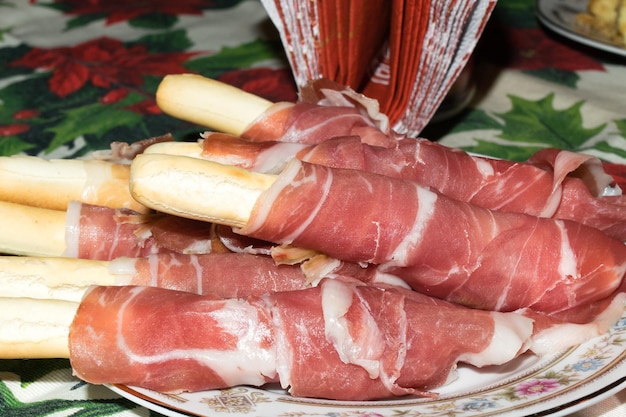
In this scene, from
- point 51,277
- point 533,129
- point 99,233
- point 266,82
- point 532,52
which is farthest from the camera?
point 532,52

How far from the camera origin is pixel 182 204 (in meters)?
0.89

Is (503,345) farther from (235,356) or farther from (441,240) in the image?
(235,356)

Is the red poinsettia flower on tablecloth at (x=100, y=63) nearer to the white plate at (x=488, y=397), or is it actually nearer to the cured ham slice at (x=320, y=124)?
the cured ham slice at (x=320, y=124)

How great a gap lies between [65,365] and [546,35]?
5.13 feet

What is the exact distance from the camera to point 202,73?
1.99 metres

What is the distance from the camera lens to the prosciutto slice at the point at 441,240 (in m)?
0.93

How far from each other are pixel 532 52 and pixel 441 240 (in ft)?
4.03

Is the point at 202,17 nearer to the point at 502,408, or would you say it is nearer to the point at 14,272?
the point at 14,272

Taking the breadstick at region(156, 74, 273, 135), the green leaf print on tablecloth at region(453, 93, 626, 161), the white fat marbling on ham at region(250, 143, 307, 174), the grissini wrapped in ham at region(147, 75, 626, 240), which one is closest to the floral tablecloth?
the green leaf print on tablecloth at region(453, 93, 626, 161)

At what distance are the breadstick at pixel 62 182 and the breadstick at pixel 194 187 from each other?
0.78 ft

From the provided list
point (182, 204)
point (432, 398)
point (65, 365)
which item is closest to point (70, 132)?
point (65, 365)

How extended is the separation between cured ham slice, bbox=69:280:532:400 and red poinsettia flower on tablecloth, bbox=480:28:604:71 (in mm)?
1202

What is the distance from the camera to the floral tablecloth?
1696 millimetres

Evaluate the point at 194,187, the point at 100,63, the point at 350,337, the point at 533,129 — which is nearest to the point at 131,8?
the point at 100,63
